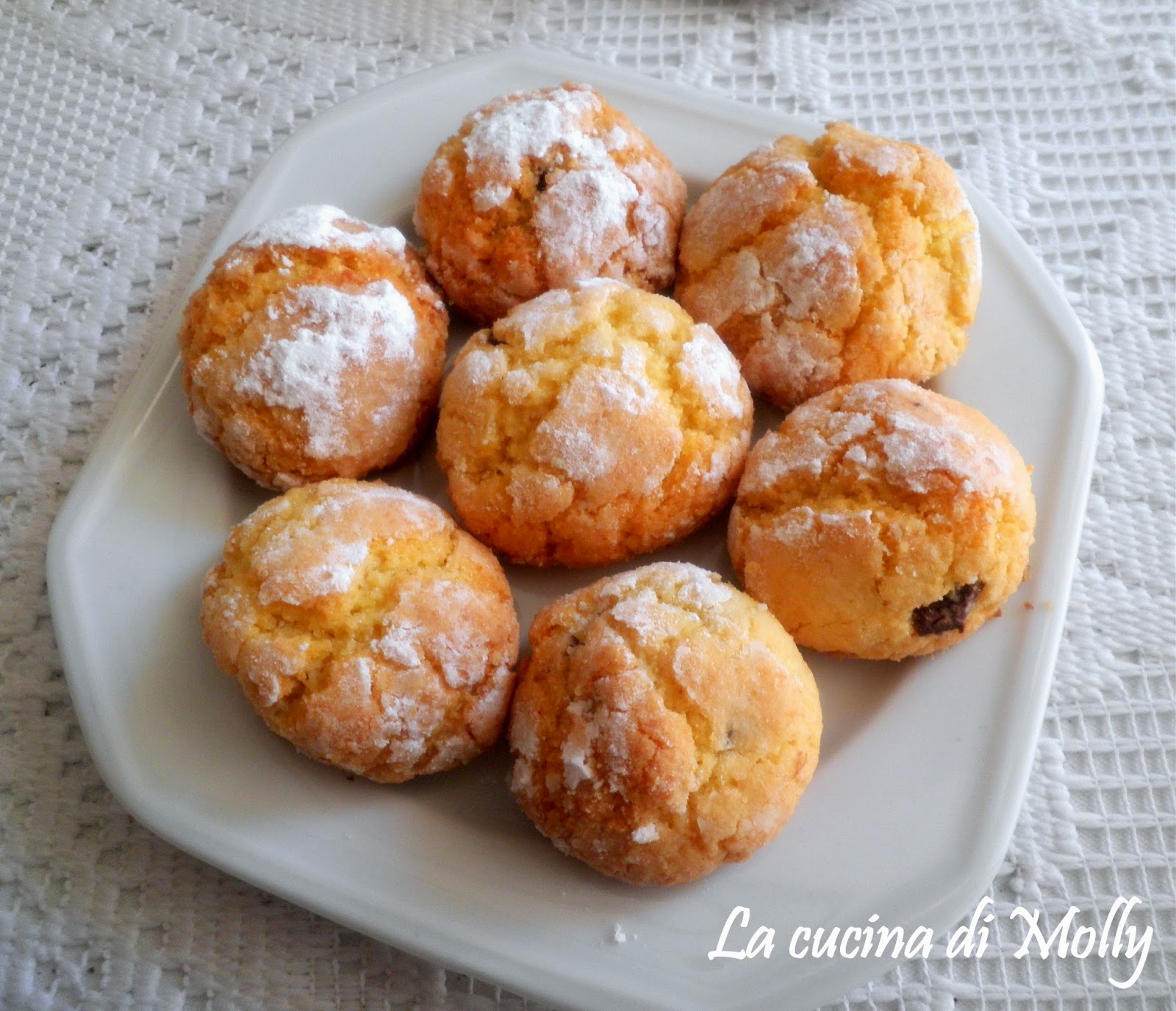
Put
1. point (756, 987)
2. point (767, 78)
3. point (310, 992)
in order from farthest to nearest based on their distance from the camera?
point (767, 78) < point (310, 992) < point (756, 987)

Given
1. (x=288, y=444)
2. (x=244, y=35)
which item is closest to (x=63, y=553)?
(x=288, y=444)

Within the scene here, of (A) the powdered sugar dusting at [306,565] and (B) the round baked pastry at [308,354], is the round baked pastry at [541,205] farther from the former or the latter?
(A) the powdered sugar dusting at [306,565]

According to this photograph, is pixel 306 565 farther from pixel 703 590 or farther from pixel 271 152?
pixel 271 152

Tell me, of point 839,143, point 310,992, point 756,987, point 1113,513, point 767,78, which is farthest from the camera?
point 767,78

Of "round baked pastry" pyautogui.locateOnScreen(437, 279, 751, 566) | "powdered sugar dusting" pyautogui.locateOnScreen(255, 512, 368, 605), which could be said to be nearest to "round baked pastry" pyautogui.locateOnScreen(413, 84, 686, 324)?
"round baked pastry" pyautogui.locateOnScreen(437, 279, 751, 566)

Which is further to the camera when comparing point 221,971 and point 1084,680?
point 1084,680

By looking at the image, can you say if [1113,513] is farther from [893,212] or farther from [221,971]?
[221,971]
